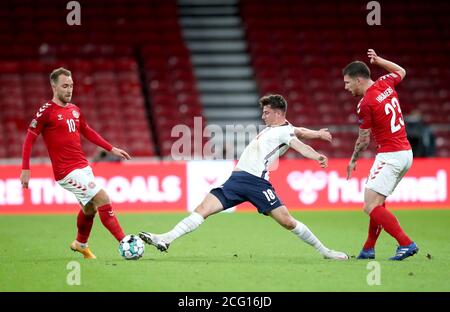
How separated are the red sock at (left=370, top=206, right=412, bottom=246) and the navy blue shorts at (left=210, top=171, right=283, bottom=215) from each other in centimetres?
101

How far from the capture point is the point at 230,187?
9.26 m

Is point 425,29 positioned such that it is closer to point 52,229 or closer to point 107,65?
point 107,65

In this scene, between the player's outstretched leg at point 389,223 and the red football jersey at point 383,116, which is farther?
the red football jersey at point 383,116

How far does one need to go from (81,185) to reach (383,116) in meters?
3.28

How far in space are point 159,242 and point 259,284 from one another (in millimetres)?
1832

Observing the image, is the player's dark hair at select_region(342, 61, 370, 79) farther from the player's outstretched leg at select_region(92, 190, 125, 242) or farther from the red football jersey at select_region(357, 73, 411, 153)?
the player's outstretched leg at select_region(92, 190, 125, 242)

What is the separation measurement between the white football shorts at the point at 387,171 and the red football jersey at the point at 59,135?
313cm

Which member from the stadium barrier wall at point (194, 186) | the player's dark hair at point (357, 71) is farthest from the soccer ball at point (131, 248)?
the stadium barrier wall at point (194, 186)

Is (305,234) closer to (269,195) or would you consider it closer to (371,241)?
(269,195)

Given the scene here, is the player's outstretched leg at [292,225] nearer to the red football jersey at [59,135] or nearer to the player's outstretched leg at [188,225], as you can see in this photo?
the player's outstretched leg at [188,225]

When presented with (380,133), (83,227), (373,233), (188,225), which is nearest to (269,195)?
(188,225)

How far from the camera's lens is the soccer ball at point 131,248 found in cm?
910

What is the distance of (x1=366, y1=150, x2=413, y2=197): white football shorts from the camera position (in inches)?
362
